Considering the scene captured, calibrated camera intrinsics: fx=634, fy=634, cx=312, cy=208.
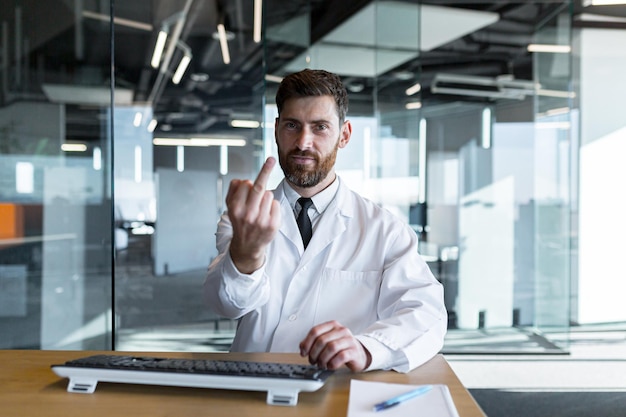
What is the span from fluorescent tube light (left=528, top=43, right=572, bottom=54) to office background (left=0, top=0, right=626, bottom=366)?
0.02 metres

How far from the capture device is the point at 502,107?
5.15 meters

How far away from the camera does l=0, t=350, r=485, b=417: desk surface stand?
1.11 metres

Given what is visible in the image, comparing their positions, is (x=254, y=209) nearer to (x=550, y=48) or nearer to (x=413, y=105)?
(x=413, y=105)

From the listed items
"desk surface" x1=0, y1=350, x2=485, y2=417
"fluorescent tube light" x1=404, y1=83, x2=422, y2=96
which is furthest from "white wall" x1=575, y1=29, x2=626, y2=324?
"desk surface" x1=0, y1=350, x2=485, y2=417

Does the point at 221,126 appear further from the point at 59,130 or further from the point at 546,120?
the point at 546,120

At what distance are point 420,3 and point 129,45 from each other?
2.27 meters

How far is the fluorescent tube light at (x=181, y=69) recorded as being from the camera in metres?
4.20

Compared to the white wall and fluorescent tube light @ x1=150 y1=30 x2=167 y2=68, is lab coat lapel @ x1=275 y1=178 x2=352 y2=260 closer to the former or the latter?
fluorescent tube light @ x1=150 y1=30 x2=167 y2=68

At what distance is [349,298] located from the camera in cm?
177

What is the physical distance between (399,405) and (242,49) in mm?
3550

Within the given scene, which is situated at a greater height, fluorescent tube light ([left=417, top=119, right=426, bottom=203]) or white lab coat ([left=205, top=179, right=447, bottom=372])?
fluorescent tube light ([left=417, top=119, right=426, bottom=203])

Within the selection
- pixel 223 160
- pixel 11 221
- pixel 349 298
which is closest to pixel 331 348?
pixel 349 298

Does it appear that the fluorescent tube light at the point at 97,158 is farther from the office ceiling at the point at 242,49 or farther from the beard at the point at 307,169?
the beard at the point at 307,169

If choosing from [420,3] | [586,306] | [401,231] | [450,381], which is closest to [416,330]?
[450,381]
